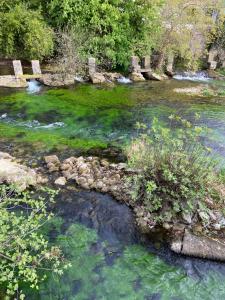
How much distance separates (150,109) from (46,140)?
4.96m

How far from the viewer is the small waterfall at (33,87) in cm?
1344

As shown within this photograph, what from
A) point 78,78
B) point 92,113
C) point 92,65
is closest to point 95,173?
point 92,113

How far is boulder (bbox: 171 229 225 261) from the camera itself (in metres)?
5.25

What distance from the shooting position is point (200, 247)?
5.31m

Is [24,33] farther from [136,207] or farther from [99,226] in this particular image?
[99,226]

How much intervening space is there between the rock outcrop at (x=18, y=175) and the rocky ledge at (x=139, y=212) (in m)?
0.45

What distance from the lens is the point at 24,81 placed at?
1420 cm

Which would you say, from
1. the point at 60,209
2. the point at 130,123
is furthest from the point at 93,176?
the point at 130,123

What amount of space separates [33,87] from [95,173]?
8.26 m

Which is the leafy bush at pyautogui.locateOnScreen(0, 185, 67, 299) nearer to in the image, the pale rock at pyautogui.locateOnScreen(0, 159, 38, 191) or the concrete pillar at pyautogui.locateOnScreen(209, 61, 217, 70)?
the pale rock at pyautogui.locateOnScreen(0, 159, 38, 191)

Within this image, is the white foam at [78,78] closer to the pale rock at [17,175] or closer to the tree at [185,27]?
the tree at [185,27]

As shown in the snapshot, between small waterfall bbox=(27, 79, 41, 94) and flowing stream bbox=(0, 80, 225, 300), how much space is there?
128 cm

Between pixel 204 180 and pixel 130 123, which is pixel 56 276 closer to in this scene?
pixel 204 180

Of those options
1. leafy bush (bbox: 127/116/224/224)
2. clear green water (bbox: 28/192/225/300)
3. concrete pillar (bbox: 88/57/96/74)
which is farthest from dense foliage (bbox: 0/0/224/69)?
clear green water (bbox: 28/192/225/300)
